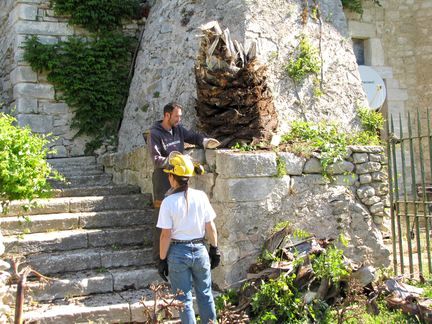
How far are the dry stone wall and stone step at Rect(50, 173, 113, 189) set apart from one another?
0.74 m

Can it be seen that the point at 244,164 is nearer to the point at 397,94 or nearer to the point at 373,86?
the point at 373,86

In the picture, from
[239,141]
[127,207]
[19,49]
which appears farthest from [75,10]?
[239,141]

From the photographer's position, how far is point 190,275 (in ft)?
12.1

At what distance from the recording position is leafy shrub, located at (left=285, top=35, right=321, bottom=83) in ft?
20.3

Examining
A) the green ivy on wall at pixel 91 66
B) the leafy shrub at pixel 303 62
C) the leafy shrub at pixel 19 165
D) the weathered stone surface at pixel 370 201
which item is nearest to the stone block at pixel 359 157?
the weathered stone surface at pixel 370 201

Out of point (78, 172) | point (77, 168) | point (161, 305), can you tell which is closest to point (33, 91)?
point (77, 168)

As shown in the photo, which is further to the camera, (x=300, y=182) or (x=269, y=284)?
(x=300, y=182)

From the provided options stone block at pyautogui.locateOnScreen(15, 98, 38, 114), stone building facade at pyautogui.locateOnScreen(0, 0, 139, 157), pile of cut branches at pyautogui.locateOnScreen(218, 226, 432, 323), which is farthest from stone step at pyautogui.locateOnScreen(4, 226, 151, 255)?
stone block at pyautogui.locateOnScreen(15, 98, 38, 114)

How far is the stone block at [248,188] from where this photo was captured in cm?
475

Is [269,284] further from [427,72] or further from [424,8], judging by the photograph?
[424,8]

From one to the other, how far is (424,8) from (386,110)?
2.38 meters

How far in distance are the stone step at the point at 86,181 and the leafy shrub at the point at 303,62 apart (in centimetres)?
314

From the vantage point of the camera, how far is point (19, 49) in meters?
8.35

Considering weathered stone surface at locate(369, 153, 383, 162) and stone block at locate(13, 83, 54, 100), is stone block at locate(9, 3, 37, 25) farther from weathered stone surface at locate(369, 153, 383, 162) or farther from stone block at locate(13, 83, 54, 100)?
weathered stone surface at locate(369, 153, 383, 162)
